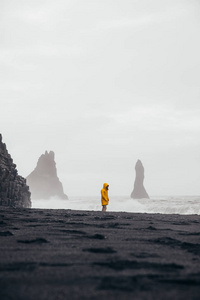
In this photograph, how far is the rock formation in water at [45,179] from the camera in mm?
142625

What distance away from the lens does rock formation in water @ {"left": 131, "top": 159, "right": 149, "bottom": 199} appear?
502ft

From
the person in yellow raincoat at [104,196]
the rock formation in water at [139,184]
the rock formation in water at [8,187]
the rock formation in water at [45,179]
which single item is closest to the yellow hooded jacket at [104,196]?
the person in yellow raincoat at [104,196]

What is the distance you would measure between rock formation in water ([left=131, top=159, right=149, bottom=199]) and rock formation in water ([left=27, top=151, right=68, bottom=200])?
29.6m

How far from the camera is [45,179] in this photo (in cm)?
14312

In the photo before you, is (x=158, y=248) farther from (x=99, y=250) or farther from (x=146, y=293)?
(x=146, y=293)

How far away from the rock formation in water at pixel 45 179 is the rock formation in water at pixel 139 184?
97.0 ft

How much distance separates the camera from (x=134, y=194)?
153625 mm

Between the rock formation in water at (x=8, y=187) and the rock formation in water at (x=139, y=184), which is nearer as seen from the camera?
the rock formation in water at (x=8, y=187)

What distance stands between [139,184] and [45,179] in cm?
3860

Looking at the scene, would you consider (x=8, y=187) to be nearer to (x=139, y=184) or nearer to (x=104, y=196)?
(x=104, y=196)

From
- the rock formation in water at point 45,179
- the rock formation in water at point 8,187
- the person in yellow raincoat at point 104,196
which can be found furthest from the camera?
the rock formation in water at point 45,179

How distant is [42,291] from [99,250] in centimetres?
190

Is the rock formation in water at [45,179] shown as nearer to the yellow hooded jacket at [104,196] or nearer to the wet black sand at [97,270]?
the yellow hooded jacket at [104,196]

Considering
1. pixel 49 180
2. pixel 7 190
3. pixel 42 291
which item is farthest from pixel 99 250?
pixel 49 180
